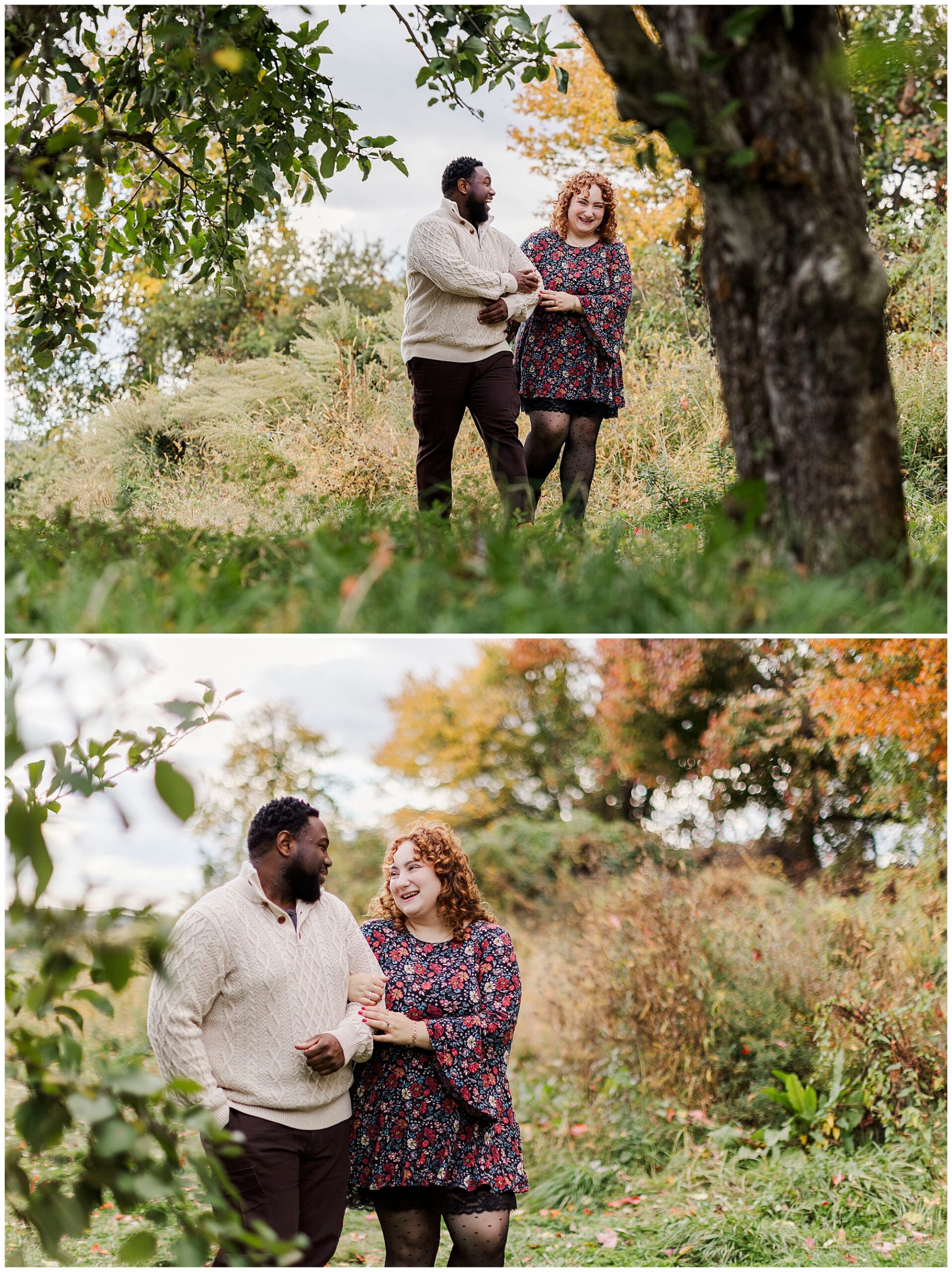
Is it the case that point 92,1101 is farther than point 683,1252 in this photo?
No

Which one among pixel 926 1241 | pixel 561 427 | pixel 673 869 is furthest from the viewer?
pixel 673 869

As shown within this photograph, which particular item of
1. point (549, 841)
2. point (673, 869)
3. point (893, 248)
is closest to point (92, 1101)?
point (673, 869)

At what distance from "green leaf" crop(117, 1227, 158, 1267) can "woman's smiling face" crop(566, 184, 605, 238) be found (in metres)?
4.17

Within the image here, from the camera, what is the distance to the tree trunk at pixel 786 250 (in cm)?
235

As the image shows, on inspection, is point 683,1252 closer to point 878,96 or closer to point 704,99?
point 704,99

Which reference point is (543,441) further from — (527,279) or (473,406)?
(527,279)

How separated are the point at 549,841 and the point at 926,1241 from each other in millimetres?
3341

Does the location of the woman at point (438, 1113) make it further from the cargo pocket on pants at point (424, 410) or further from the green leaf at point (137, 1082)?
the cargo pocket on pants at point (424, 410)

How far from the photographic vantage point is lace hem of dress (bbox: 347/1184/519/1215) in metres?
2.87

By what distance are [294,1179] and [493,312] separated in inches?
121

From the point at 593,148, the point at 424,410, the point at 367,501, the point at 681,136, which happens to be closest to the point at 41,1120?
the point at 681,136

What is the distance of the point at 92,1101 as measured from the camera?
1.37 metres

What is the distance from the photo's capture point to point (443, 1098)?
9.46ft

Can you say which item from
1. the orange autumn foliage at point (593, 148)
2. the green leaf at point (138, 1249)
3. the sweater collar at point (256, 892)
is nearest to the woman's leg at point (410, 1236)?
the sweater collar at point (256, 892)
